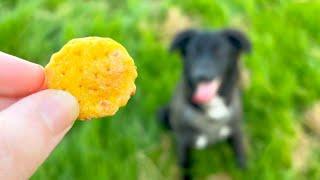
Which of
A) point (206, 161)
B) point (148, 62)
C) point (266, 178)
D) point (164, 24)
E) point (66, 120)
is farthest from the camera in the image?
point (164, 24)

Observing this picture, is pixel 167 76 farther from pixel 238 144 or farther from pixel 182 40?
pixel 238 144

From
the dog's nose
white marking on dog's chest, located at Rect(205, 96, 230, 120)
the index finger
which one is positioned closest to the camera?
the index finger

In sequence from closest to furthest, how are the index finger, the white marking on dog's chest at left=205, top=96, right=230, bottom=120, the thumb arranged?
the thumb < the index finger < the white marking on dog's chest at left=205, top=96, right=230, bottom=120

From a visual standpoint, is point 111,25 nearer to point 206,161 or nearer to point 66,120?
point 206,161

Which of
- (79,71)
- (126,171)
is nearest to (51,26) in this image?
(126,171)

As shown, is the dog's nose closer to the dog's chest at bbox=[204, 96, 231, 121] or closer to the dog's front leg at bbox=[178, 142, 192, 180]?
the dog's chest at bbox=[204, 96, 231, 121]

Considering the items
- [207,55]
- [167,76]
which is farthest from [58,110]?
[167,76]

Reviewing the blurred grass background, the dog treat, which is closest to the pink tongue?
the blurred grass background
